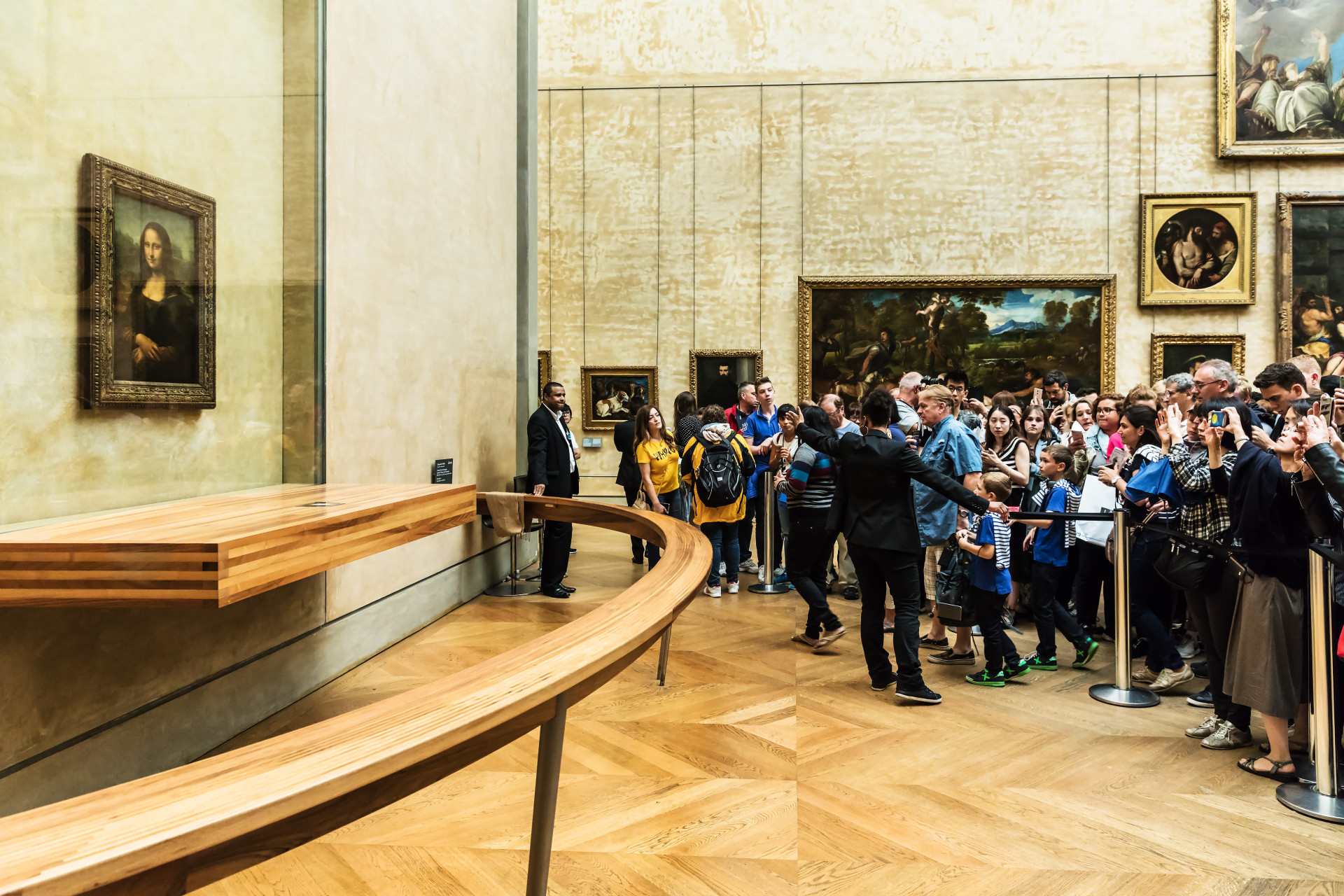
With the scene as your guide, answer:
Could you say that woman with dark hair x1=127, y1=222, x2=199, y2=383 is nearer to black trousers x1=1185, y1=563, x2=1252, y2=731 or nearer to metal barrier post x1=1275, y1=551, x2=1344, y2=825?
metal barrier post x1=1275, y1=551, x2=1344, y2=825

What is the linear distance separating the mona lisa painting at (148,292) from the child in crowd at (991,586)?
183 inches

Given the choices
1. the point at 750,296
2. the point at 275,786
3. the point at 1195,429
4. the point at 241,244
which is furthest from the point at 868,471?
the point at 750,296

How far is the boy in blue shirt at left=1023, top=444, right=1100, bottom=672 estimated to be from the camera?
19.6ft

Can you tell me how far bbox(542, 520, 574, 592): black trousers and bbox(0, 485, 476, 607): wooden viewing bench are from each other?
14.4ft

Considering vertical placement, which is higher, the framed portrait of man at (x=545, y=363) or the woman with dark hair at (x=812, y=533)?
the framed portrait of man at (x=545, y=363)

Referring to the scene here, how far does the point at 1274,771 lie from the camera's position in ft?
13.2

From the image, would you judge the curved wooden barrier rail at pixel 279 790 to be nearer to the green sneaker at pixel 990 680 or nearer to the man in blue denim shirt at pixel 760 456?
the green sneaker at pixel 990 680

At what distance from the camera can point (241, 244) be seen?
4543 millimetres

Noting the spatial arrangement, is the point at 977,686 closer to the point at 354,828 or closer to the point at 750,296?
the point at 354,828

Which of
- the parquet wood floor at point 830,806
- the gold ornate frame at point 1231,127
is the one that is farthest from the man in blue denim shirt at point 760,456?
the gold ornate frame at point 1231,127

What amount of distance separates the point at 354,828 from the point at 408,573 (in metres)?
3.20

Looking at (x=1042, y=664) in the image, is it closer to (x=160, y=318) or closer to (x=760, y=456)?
(x=760, y=456)

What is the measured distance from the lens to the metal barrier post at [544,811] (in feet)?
6.93

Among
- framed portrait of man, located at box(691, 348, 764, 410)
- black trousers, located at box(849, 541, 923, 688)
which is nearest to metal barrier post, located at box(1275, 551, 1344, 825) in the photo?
black trousers, located at box(849, 541, 923, 688)
